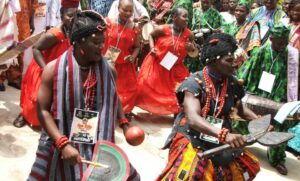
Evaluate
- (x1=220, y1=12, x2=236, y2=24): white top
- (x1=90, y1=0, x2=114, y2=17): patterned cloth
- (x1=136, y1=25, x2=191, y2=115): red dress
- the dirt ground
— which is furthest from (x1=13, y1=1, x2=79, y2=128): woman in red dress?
(x1=220, y1=12, x2=236, y2=24): white top

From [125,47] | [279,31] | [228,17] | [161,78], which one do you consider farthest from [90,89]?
[228,17]

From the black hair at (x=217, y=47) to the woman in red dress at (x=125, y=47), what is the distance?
112 inches

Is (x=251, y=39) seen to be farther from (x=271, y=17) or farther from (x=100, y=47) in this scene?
→ (x=100, y=47)

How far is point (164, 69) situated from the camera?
6.75 metres

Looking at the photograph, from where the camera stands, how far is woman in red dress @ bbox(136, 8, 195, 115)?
259 inches

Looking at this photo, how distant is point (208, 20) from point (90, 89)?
575cm

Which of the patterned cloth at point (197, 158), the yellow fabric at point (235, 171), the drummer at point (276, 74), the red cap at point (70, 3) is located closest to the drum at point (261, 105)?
the drummer at point (276, 74)

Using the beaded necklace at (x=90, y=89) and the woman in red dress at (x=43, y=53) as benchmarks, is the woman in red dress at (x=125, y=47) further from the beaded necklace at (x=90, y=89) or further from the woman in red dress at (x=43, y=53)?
the beaded necklace at (x=90, y=89)

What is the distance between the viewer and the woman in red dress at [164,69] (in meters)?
6.59

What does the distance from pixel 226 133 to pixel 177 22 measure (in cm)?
391

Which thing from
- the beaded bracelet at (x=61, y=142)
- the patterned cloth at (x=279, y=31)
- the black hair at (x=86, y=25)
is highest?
the black hair at (x=86, y=25)

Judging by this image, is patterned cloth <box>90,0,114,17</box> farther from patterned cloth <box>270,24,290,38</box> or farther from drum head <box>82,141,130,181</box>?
drum head <box>82,141,130,181</box>

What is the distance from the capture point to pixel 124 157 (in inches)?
106

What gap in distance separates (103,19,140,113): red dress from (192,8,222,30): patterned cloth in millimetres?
2340
